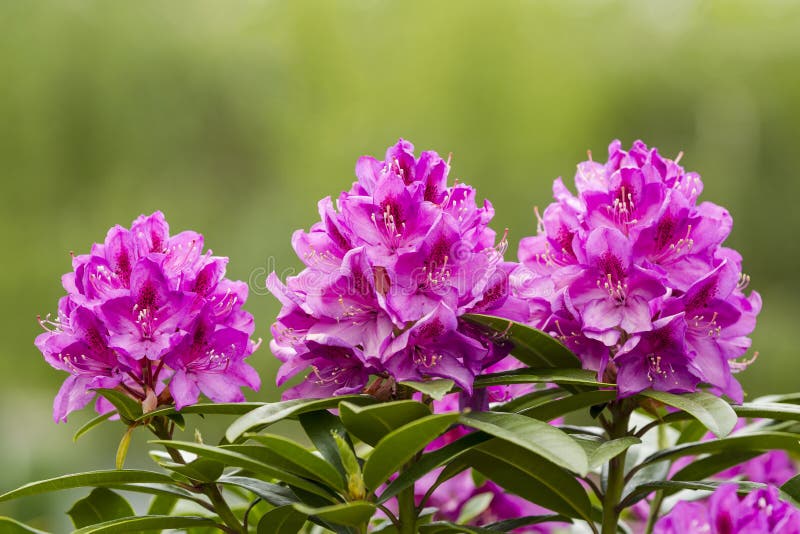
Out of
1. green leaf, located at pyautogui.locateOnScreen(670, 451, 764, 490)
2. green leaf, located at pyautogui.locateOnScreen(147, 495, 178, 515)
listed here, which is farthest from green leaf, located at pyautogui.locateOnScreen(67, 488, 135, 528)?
green leaf, located at pyautogui.locateOnScreen(670, 451, 764, 490)

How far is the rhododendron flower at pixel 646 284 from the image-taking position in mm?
921

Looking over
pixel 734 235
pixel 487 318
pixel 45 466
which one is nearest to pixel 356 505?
pixel 487 318

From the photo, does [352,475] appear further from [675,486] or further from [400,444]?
[675,486]

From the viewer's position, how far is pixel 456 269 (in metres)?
0.91

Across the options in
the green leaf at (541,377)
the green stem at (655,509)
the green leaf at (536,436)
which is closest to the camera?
the green leaf at (536,436)

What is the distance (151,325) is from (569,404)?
419mm

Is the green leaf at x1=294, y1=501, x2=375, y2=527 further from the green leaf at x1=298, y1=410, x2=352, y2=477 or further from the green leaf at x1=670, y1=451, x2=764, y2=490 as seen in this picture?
the green leaf at x1=670, y1=451, x2=764, y2=490

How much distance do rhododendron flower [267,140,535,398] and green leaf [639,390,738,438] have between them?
16 cm

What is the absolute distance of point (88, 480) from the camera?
3.01ft

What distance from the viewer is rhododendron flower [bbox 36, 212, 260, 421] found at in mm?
918

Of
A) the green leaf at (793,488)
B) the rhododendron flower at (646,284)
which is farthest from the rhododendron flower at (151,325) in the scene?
the green leaf at (793,488)

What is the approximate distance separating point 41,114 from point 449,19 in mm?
3132

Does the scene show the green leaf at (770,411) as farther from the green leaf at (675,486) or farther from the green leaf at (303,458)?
the green leaf at (303,458)

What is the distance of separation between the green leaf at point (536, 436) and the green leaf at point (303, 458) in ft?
0.40
